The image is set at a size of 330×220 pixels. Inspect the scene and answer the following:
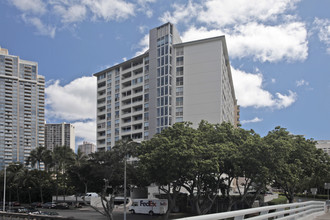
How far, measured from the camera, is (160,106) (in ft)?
252

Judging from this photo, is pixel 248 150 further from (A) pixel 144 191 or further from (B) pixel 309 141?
(A) pixel 144 191

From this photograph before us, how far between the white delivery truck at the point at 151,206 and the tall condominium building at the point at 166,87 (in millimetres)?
25514

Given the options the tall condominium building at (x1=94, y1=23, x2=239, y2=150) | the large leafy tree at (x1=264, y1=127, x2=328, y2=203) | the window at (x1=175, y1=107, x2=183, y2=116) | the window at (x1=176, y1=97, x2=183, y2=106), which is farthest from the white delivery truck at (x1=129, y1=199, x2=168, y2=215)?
the window at (x1=176, y1=97, x2=183, y2=106)

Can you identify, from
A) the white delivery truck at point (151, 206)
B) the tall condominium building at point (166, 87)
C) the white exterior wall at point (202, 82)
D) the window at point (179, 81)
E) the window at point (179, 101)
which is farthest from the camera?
the window at point (179, 81)

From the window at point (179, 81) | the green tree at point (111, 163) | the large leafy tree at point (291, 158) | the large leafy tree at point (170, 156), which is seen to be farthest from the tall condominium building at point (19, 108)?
the large leafy tree at point (291, 158)

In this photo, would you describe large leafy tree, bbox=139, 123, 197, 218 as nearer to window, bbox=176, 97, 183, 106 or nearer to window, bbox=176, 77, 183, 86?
window, bbox=176, 97, 183, 106

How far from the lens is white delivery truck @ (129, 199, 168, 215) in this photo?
48969mm

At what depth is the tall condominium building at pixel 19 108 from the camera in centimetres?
15038

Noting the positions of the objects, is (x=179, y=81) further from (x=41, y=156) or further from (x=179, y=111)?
(x=41, y=156)

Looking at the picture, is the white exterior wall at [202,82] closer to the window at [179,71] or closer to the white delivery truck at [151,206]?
the window at [179,71]

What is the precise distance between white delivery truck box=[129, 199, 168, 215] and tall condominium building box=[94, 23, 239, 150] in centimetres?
2551

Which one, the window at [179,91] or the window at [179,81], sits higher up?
the window at [179,81]

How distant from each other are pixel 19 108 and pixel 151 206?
126500 mm

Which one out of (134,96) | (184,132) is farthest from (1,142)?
(184,132)
